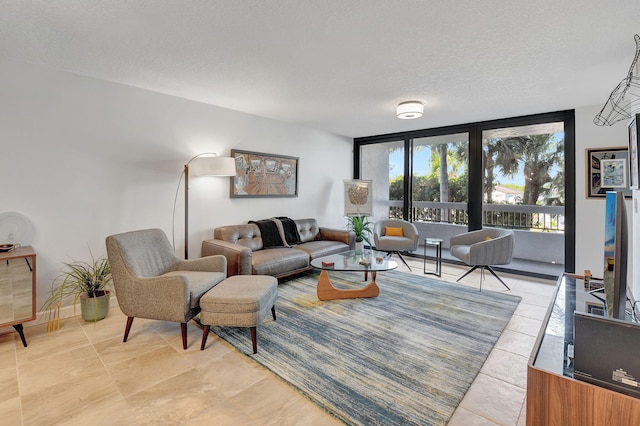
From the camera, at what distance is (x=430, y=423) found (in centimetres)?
163

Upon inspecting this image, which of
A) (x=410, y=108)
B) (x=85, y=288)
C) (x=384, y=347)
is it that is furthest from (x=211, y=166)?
(x=384, y=347)

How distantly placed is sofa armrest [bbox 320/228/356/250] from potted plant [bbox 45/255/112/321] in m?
3.12

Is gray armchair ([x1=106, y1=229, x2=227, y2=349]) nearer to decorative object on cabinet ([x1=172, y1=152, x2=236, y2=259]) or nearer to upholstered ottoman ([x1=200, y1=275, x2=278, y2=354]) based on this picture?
upholstered ottoman ([x1=200, y1=275, x2=278, y2=354])

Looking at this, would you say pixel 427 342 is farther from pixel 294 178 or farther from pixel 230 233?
pixel 294 178

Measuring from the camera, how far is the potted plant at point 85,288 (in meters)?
2.91

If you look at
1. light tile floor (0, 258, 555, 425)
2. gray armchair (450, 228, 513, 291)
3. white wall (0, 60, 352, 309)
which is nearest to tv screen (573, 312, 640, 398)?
light tile floor (0, 258, 555, 425)

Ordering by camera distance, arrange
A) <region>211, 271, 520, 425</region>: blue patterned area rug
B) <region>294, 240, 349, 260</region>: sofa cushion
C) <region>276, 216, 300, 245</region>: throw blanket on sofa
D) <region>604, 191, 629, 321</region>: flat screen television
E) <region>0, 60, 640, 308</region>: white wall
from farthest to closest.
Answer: <region>276, 216, 300, 245</region>: throw blanket on sofa → <region>294, 240, 349, 260</region>: sofa cushion → <region>0, 60, 640, 308</region>: white wall → <region>211, 271, 520, 425</region>: blue patterned area rug → <region>604, 191, 629, 321</region>: flat screen television

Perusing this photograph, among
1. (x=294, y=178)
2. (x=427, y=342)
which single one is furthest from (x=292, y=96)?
(x=427, y=342)

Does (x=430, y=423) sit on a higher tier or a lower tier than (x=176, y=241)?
lower

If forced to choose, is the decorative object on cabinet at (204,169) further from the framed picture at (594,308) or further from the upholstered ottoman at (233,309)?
the framed picture at (594,308)

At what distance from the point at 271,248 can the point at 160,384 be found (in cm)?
248

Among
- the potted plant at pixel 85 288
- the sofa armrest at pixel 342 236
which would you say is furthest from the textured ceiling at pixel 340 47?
the sofa armrest at pixel 342 236

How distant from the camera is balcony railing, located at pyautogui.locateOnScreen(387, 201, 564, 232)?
474 cm

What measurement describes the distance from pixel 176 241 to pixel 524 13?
4061 millimetres
